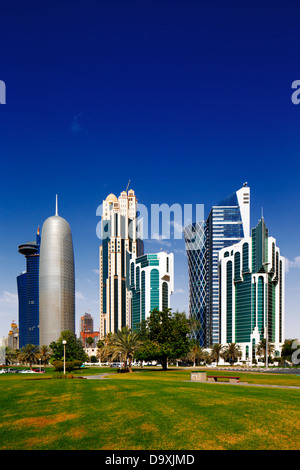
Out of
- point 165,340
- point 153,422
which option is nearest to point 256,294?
point 165,340

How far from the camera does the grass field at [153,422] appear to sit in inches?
634

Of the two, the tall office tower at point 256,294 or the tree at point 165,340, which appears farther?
the tall office tower at point 256,294

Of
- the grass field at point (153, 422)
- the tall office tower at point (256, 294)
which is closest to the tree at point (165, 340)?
the grass field at point (153, 422)

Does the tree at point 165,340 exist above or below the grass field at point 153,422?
below

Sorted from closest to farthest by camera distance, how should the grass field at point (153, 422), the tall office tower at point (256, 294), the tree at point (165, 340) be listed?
the grass field at point (153, 422)
the tree at point (165, 340)
the tall office tower at point (256, 294)

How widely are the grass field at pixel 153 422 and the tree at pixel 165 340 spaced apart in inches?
2258

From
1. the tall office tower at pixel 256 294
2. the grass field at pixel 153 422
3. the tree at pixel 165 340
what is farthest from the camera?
the tall office tower at pixel 256 294

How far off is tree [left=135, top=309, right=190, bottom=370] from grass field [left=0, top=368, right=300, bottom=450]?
188ft

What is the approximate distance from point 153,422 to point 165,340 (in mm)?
68821

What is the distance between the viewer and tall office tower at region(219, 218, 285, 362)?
610 ft

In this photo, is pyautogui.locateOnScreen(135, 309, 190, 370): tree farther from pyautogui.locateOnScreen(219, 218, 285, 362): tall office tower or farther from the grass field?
pyautogui.locateOnScreen(219, 218, 285, 362): tall office tower

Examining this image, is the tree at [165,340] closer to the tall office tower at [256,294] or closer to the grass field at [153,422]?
the grass field at [153,422]

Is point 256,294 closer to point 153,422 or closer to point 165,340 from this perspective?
point 165,340
